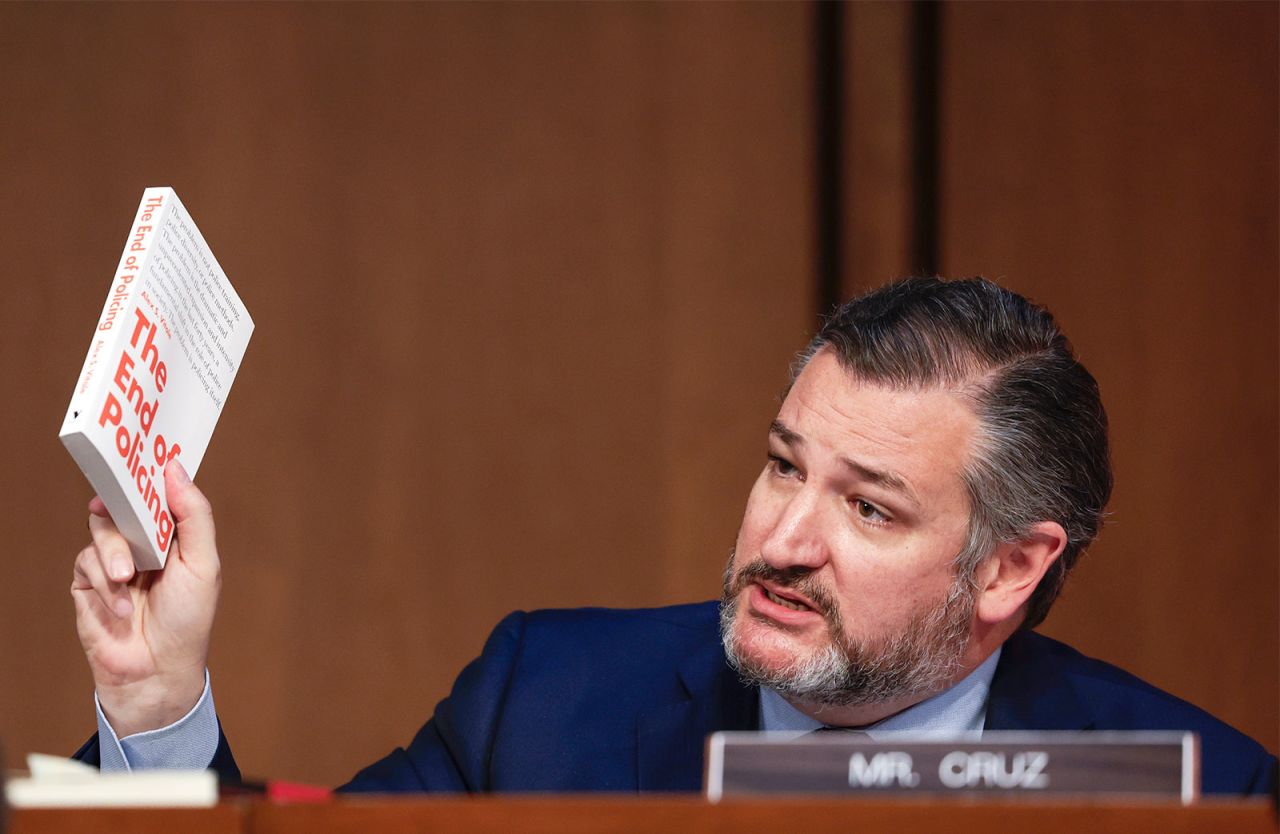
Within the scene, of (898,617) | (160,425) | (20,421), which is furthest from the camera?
(20,421)

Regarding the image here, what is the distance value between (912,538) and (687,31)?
164 centimetres

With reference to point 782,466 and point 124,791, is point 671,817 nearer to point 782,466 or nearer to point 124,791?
point 124,791

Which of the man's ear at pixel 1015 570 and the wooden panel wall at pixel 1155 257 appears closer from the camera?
the man's ear at pixel 1015 570

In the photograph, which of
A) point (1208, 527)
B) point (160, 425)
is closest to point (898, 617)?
point (160, 425)

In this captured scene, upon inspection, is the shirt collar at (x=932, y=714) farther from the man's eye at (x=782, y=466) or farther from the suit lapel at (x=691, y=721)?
the man's eye at (x=782, y=466)

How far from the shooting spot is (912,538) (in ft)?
6.05

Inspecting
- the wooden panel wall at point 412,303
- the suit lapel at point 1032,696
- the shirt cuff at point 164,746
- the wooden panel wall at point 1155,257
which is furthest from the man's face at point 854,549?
the wooden panel wall at point 1155,257

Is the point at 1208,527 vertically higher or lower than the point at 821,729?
higher

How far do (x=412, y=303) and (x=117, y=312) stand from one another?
1.66 metres

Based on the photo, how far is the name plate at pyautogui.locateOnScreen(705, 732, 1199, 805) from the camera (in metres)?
1.14

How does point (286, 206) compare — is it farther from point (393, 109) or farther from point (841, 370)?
point (841, 370)

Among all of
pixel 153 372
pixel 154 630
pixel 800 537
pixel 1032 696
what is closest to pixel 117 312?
pixel 153 372

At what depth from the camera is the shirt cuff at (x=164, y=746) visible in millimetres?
1717

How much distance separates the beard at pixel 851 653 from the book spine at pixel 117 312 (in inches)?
28.9
